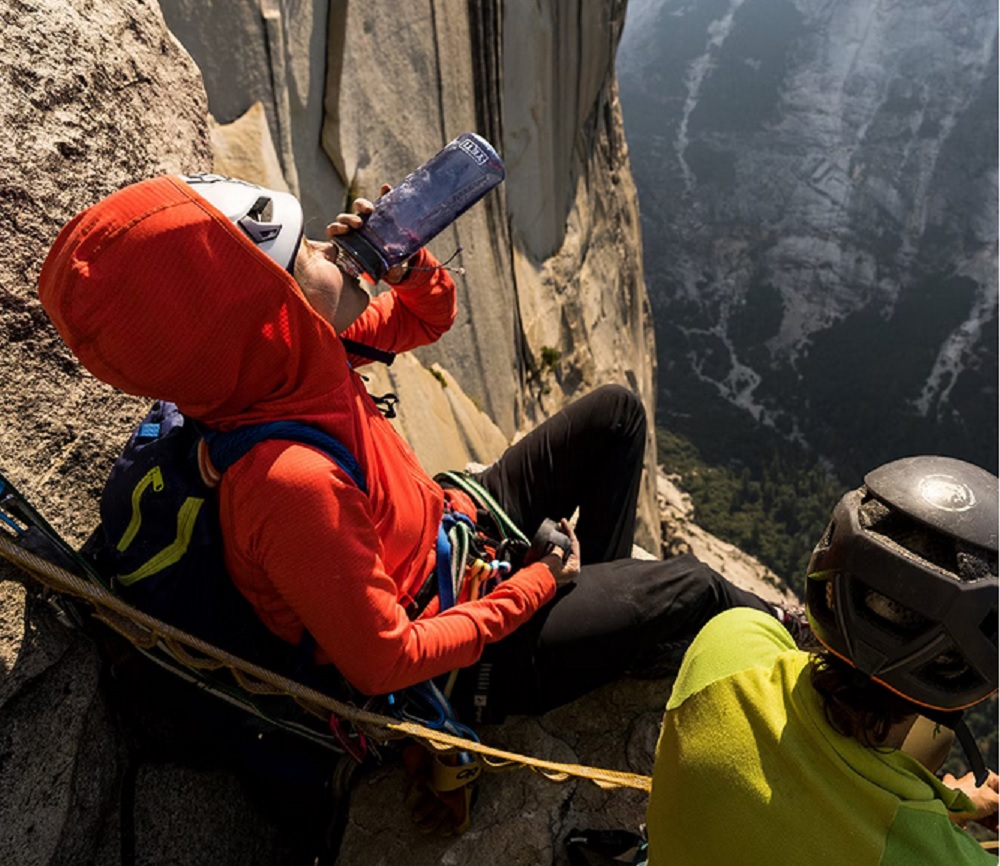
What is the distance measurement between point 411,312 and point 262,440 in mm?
1218

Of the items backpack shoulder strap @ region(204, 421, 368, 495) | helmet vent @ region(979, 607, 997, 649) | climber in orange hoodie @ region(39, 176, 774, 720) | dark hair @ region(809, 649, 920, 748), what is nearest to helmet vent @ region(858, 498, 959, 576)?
helmet vent @ region(979, 607, 997, 649)

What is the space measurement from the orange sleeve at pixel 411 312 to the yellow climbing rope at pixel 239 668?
121 centimetres

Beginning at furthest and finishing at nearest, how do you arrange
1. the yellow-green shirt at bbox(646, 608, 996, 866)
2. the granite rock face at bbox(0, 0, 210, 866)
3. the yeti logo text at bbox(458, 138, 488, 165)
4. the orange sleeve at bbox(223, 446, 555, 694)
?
the yeti logo text at bbox(458, 138, 488, 165) → the granite rock face at bbox(0, 0, 210, 866) → the orange sleeve at bbox(223, 446, 555, 694) → the yellow-green shirt at bbox(646, 608, 996, 866)

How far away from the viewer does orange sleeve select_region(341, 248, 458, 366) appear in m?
2.61

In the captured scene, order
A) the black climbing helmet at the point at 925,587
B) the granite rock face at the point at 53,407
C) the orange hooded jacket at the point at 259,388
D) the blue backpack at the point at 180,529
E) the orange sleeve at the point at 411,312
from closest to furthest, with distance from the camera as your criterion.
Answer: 1. the black climbing helmet at the point at 925,587
2. the orange hooded jacket at the point at 259,388
3. the blue backpack at the point at 180,529
4. the granite rock face at the point at 53,407
5. the orange sleeve at the point at 411,312

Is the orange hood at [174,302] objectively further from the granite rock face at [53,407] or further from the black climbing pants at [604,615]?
the black climbing pants at [604,615]

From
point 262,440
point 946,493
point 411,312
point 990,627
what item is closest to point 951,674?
point 990,627

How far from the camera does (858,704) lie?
4.27 ft

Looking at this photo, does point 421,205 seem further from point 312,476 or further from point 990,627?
point 990,627

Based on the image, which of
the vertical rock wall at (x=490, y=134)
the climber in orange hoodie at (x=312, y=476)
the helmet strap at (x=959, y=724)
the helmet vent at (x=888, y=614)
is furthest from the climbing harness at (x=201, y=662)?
the vertical rock wall at (x=490, y=134)

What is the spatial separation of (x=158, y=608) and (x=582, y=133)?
12977 mm

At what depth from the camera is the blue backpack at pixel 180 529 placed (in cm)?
167

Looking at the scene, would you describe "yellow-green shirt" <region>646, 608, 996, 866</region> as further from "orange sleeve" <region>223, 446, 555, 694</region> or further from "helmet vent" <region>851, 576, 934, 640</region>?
"orange sleeve" <region>223, 446, 555, 694</region>

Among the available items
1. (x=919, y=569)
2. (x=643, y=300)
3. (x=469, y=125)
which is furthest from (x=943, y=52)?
(x=919, y=569)
